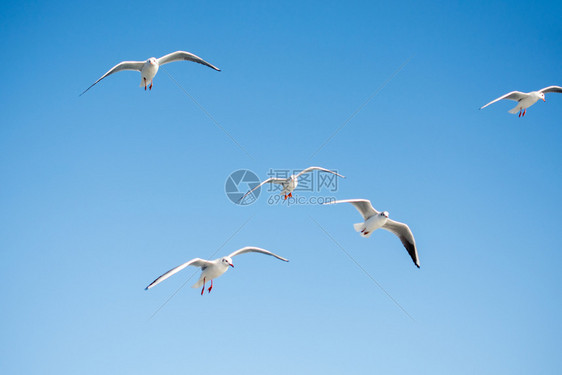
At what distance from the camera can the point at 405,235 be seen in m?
17.2

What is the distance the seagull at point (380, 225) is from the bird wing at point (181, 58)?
7.25 m

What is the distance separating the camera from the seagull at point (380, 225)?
16.1 m

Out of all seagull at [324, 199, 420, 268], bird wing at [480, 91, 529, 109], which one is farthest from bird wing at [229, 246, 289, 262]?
bird wing at [480, 91, 529, 109]

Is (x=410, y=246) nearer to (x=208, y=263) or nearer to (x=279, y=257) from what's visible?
(x=279, y=257)

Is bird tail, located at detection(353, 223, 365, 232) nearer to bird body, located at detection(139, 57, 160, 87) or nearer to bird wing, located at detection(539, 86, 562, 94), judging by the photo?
bird wing, located at detection(539, 86, 562, 94)

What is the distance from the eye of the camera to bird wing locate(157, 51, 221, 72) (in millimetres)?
18719

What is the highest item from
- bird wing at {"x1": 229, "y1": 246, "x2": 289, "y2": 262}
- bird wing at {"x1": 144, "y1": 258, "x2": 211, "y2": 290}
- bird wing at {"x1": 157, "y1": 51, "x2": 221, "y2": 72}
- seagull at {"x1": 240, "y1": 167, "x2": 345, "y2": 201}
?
bird wing at {"x1": 157, "y1": 51, "x2": 221, "y2": 72}

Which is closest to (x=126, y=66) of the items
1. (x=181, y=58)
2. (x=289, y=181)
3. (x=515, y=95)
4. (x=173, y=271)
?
(x=181, y=58)

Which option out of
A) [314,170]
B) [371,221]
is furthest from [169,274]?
[314,170]

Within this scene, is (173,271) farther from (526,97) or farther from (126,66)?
(526,97)

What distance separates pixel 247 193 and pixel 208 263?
8.95 feet

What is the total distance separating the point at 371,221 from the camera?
16422mm

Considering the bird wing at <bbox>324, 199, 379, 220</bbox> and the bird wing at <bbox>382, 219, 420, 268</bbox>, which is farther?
the bird wing at <bbox>382, 219, 420, 268</bbox>

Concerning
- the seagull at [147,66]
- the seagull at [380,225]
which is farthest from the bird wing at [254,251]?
the seagull at [147,66]
